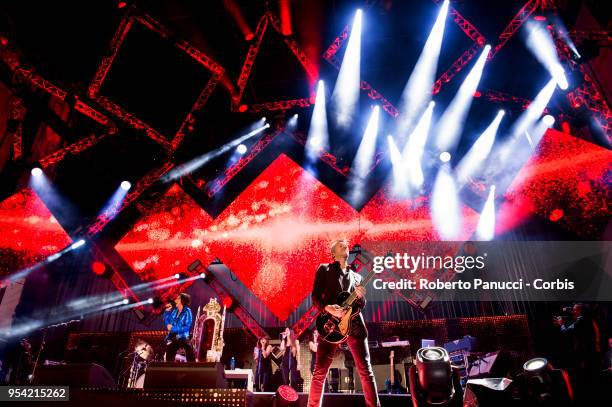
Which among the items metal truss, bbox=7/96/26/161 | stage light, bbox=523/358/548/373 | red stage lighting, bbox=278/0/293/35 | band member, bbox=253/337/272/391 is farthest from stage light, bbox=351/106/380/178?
metal truss, bbox=7/96/26/161

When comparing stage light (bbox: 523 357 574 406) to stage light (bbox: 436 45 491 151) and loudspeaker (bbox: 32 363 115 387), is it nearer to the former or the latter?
loudspeaker (bbox: 32 363 115 387)

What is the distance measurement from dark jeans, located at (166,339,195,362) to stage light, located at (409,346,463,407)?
3697 mm

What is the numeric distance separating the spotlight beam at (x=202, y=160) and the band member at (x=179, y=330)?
144 inches

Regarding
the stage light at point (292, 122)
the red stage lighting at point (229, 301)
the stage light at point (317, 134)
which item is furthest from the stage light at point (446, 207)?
the red stage lighting at point (229, 301)

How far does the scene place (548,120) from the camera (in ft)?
22.7

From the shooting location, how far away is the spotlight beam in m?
8.25

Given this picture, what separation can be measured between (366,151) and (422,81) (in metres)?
1.89

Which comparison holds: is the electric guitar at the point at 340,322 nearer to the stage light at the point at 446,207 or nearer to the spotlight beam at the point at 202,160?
the stage light at the point at 446,207

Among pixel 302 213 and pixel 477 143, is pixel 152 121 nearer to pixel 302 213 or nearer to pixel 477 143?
pixel 302 213

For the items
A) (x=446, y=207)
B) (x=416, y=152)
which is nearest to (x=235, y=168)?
(x=416, y=152)

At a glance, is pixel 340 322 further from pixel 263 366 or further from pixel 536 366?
pixel 263 366

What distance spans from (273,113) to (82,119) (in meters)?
4.09

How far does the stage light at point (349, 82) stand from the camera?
6750 millimetres

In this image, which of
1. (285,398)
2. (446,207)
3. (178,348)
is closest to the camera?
(285,398)
